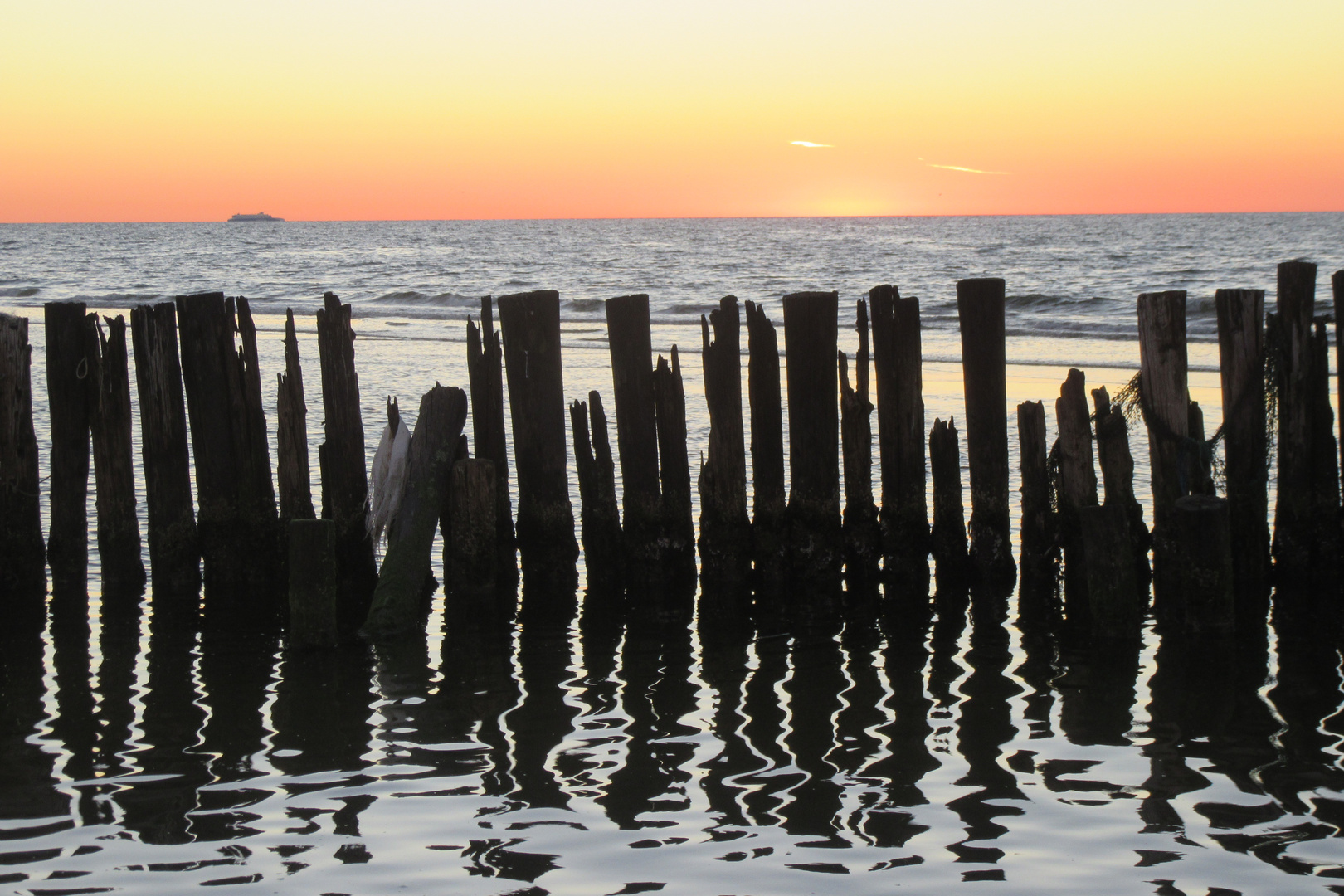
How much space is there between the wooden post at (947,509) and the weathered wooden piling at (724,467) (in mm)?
1024

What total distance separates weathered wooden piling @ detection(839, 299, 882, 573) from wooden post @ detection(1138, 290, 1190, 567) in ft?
4.66

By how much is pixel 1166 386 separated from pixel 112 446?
5.59 metres

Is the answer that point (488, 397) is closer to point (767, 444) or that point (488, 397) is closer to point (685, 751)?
point (767, 444)

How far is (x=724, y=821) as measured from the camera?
12.9 feet

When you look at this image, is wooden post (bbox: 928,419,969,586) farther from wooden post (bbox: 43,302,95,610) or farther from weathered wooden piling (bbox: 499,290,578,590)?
wooden post (bbox: 43,302,95,610)

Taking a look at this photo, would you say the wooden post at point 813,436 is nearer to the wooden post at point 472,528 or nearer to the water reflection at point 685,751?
the water reflection at point 685,751

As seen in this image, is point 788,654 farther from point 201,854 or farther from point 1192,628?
point 201,854

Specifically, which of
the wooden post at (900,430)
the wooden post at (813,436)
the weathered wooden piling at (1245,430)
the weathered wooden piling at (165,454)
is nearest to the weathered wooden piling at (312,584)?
the weathered wooden piling at (165,454)

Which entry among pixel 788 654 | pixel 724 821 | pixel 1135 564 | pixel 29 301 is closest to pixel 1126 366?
pixel 1135 564

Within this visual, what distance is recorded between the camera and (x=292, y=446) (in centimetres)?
623

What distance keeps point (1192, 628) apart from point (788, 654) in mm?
1984

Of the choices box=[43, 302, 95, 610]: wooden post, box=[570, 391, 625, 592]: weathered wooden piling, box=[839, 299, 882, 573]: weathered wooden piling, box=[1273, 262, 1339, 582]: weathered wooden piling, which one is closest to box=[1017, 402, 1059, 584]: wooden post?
box=[839, 299, 882, 573]: weathered wooden piling

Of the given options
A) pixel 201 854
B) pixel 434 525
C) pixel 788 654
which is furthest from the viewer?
pixel 434 525

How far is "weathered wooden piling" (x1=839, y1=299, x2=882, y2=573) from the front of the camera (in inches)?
241
